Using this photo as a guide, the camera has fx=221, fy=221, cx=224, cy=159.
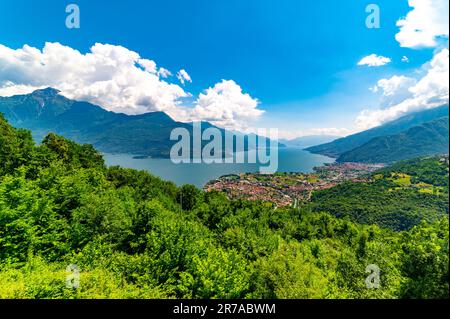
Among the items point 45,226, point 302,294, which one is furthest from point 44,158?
point 302,294

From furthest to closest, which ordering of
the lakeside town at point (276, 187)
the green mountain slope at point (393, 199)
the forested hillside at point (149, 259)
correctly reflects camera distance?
the lakeside town at point (276, 187) → the green mountain slope at point (393, 199) → the forested hillside at point (149, 259)

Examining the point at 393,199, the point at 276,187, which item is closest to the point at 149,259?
the point at 393,199

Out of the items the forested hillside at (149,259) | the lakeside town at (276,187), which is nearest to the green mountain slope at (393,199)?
the lakeside town at (276,187)

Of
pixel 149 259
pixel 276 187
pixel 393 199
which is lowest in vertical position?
pixel 393 199

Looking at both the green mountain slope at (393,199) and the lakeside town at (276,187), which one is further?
the lakeside town at (276,187)

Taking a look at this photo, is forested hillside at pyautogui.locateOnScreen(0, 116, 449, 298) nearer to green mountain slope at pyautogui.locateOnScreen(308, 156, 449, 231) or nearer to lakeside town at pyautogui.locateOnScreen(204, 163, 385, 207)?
green mountain slope at pyautogui.locateOnScreen(308, 156, 449, 231)

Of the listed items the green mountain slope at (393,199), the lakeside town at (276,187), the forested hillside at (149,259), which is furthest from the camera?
the lakeside town at (276,187)

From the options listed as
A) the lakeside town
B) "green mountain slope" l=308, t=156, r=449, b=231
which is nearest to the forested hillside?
"green mountain slope" l=308, t=156, r=449, b=231

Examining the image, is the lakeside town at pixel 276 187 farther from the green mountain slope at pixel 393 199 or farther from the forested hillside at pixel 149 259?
the forested hillside at pixel 149 259

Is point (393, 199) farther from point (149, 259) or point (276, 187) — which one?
point (149, 259)

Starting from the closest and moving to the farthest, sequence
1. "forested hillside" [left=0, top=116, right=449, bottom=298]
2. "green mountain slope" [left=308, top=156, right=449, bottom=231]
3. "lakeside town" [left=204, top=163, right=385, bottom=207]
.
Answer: "forested hillside" [left=0, top=116, right=449, bottom=298], "green mountain slope" [left=308, top=156, right=449, bottom=231], "lakeside town" [left=204, top=163, right=385, bottom=207]
